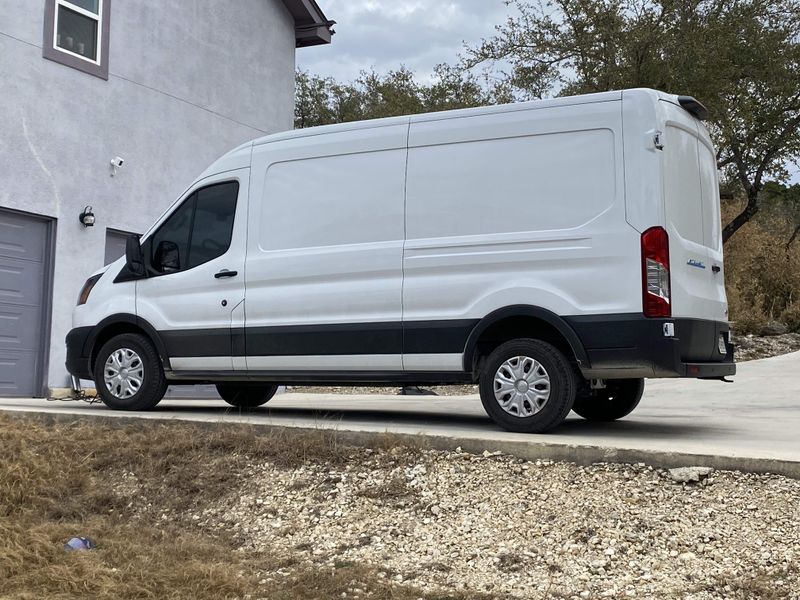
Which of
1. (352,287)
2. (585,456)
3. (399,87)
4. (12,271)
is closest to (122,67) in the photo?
(12,271)

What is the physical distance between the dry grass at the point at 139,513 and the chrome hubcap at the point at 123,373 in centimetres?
128

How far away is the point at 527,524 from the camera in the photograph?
16.0 feet

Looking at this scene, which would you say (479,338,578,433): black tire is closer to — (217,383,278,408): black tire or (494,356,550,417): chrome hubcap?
(494,356,550,417): chrome hubcap

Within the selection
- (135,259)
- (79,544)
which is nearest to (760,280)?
(135,259)

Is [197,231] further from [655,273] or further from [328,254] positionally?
[655,273]

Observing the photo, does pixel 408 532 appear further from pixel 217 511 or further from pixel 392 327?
pixel 392 327

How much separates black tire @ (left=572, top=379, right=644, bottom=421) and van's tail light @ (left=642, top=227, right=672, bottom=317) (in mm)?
1680

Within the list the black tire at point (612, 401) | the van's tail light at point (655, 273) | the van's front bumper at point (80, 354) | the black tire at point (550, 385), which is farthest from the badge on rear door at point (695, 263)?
the van's front bumper at point (80, 354)

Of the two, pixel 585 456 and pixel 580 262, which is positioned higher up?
pixel 580 262

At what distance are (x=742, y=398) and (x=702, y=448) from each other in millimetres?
7463

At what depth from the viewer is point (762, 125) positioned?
19.8 m

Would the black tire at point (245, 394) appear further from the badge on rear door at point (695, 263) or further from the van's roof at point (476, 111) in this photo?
the badge on rear door at point (695, 263)

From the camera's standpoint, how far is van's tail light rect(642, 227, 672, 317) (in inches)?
249

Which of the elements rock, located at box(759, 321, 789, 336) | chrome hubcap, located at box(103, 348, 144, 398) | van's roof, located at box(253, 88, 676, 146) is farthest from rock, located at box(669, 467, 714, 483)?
rock, located at box(759, 321, 789, 336)
